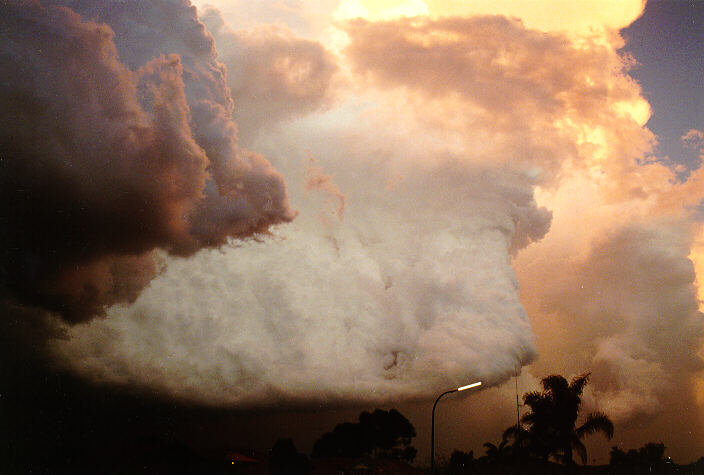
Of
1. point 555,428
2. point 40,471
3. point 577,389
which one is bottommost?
point 40,471

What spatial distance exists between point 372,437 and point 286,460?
42.4 m

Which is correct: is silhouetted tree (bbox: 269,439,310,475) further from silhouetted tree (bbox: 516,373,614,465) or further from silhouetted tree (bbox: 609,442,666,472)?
silhouetted tree (bbox: 609,442,666,472)

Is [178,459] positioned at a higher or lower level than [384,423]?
lower

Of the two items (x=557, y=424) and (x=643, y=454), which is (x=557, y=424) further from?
(x=643, y=454)

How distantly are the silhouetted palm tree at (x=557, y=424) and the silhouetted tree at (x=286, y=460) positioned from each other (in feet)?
83.2

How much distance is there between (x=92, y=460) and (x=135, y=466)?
12.2 m

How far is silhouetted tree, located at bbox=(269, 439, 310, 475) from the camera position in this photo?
70688 millimetres

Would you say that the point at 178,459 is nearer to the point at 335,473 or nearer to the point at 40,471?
the point at 335,473

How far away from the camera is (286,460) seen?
71.8 m

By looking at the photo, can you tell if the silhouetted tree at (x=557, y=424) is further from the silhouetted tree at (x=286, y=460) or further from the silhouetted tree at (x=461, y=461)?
the silhouetted tree at (x=461, y=461)

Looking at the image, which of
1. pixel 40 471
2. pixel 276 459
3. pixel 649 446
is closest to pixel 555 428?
pixel 276 459

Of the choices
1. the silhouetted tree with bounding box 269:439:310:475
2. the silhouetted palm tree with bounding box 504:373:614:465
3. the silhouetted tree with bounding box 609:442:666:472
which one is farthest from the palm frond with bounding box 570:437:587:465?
the silhouetted tree with bounding box 609:442:666:472

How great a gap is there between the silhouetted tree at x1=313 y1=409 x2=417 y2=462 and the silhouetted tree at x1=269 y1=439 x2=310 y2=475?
123 feet

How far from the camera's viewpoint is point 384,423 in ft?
369
